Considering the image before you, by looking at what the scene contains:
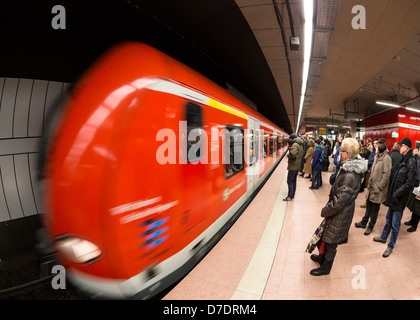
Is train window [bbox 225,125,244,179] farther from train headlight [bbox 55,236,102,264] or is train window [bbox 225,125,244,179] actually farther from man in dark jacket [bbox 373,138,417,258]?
man in dark jacket [bbox 373,138,417,258]

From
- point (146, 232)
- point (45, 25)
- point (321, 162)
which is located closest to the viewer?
point (146, 232)

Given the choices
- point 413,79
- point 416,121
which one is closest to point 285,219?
point 413,79

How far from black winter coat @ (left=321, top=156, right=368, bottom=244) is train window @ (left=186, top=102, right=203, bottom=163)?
5.43 ft

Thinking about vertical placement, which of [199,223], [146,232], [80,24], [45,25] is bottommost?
[199,223]

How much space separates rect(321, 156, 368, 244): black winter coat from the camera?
6.48 ft

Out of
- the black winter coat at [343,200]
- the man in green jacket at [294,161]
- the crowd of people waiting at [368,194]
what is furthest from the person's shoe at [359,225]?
the black winter coat at [343,200]

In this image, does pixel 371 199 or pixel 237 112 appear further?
pixel 237 112

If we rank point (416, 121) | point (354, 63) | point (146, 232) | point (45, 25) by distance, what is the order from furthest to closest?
point (416, 121)
point (354, 63)
point (45, 25)
point (146, 232)

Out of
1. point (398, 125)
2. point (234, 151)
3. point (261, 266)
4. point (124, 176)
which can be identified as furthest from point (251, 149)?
point (398, 125)

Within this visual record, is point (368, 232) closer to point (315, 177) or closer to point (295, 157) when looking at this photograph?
point (295, 157)

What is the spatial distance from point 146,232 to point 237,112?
2798 mm

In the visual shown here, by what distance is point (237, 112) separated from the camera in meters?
3.55

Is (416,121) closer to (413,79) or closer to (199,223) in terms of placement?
(413,79)
